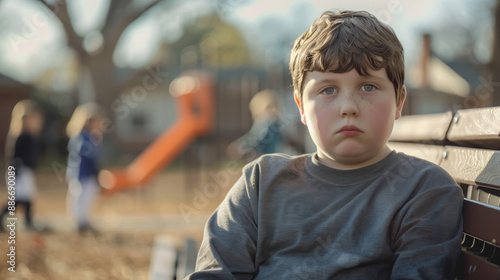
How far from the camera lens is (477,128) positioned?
157cm

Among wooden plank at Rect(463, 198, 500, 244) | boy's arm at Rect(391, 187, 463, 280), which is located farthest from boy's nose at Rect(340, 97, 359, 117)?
wooden plank at Rect(463, 198, 500, 244)

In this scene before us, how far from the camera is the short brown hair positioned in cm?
149

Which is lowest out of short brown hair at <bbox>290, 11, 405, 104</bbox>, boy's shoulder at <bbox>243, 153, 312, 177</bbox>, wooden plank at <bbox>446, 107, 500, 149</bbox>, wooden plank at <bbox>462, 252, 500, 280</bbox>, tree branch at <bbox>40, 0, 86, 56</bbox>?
tree branch at <bbox>40, 0, 86, 56</bbox>

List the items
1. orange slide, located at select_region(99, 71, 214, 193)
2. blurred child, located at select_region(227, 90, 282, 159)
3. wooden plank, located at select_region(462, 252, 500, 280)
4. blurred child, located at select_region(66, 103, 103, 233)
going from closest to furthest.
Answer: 1. wooden plank, located at select_region(462, 252, 500, 280)
2. blurred child, located at select_region(227, 90, 282, 159)
3. blurred child, located at select_region(66, 103, 103, 233)
4. orange slide, located at select_region(99, 71, 214, 193)

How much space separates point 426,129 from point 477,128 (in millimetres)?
733

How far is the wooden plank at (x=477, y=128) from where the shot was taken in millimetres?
1450

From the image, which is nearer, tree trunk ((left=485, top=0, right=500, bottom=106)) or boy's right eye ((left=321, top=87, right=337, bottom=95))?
boy's right eye ((left=321, top=87, right=337, bottom=95))

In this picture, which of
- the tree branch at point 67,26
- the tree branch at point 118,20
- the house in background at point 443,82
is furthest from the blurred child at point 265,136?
the house in background at point 443,82

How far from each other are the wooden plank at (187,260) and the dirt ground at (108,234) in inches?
47.5

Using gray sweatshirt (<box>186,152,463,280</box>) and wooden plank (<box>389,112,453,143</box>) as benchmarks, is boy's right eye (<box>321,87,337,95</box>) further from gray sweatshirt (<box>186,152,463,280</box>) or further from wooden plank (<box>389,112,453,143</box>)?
wooden plank (<box>389,112,453,143</box>)

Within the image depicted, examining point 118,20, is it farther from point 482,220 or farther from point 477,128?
point 482,220

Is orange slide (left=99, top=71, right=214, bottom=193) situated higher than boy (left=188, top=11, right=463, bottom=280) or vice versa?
boy (left=188, top=11, right=463, bottom=280)

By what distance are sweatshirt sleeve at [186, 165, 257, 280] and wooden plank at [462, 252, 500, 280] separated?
584 millimetres

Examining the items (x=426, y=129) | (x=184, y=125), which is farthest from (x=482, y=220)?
(x=184, y=125)
